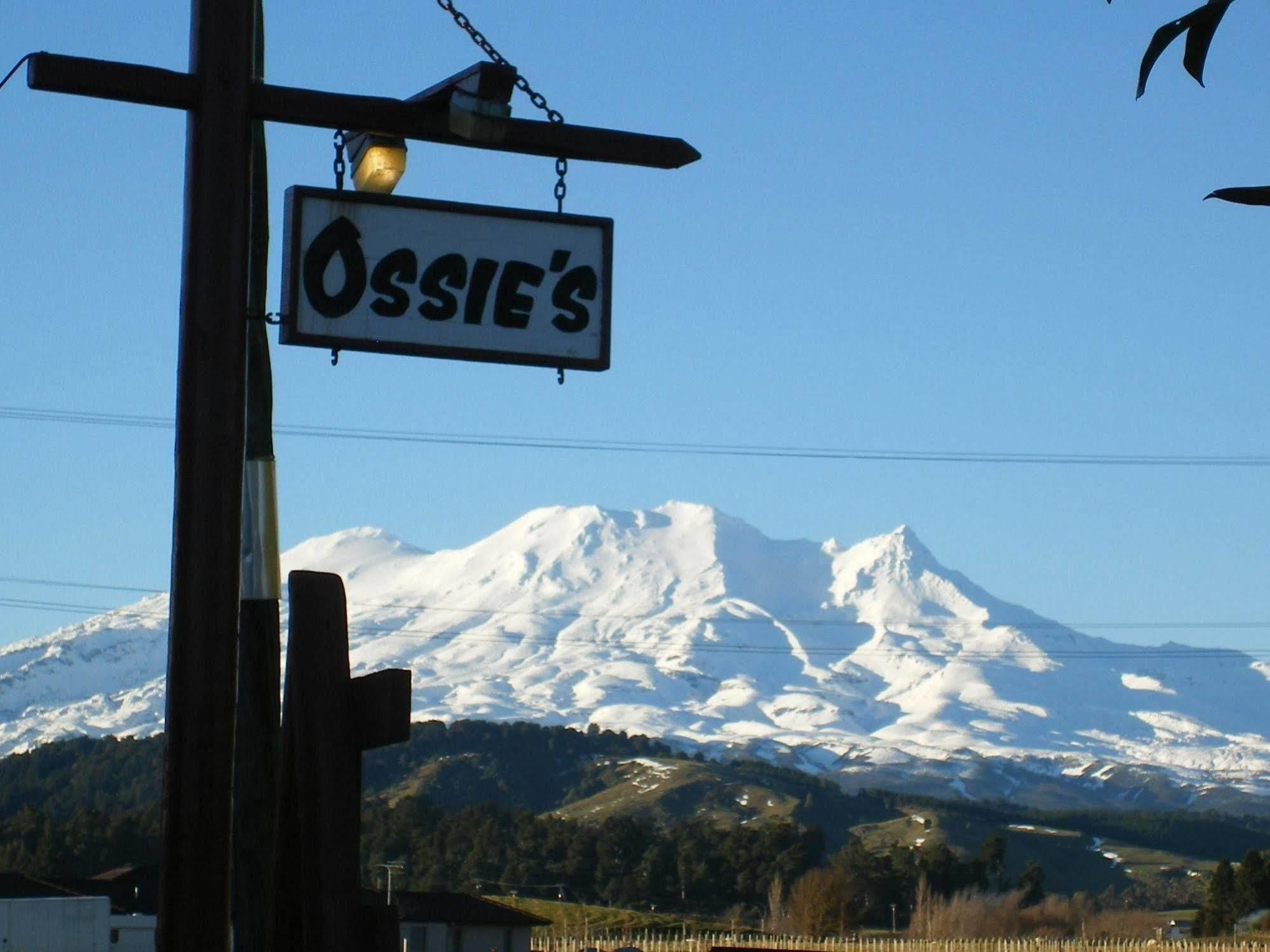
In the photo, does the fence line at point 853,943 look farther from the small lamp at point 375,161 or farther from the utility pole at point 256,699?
the small lamp at point 375,161

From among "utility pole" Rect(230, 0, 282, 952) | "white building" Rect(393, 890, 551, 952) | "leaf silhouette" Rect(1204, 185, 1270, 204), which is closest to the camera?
"leaf silhouette" Rect(1204, 185, 1270, 204)

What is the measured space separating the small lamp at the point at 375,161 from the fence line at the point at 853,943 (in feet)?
221

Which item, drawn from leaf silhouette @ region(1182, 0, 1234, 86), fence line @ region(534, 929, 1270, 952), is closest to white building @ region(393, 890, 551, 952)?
fence line @ region(534, 929, 1270, 952)

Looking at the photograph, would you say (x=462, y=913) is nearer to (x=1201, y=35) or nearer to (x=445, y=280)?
(x=445, y=280)

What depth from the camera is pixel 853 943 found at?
95312 mm

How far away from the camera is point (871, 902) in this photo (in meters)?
121

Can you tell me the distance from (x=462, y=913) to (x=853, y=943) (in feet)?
110

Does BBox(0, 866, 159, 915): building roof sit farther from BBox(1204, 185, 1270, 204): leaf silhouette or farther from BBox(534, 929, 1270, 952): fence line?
BBox(1204, 185, 1270, 204): leaf silhouette

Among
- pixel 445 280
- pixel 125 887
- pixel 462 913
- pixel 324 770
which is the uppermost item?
pixel 445 280

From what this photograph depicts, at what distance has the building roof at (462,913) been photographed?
66.9 m

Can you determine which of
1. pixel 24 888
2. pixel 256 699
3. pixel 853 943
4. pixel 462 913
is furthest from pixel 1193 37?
pixel 853 943

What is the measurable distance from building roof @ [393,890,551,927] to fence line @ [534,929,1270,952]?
6249 millimetres

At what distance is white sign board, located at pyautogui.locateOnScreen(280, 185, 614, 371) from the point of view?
6352 mm

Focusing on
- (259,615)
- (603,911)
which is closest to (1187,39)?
(259,615)
